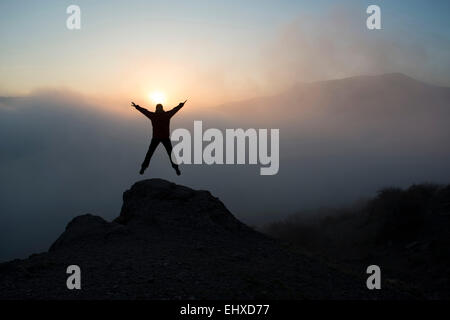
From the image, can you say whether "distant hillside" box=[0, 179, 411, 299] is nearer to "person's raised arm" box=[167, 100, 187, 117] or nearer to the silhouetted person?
the silhouetted person

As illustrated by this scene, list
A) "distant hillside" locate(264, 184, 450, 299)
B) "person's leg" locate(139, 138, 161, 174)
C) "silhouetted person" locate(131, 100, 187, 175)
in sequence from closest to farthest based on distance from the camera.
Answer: "silhouetted person" locate(131, 100, 187, 175)
"person's leg" locate(139, 138, 161, 174)
"distant hillside" locate(264, 184, 450, 299)

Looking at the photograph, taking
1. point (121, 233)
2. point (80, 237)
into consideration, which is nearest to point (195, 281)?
point (121, 233)

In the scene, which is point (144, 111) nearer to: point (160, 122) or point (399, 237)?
point (160, 122)

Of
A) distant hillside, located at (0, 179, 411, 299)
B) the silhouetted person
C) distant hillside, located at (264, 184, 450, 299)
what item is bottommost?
distant hillside, located at (264, 184, 450, 299)

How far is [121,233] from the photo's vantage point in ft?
56.2

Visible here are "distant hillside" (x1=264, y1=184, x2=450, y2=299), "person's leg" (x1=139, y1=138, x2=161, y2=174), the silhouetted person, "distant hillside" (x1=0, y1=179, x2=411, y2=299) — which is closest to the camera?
"distant hillside" (x1=0, y1=179, x2=411, y2=299)

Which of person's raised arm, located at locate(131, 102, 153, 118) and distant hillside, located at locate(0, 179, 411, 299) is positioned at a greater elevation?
person's raised arm, located at locate(131, 102, 153, 118)

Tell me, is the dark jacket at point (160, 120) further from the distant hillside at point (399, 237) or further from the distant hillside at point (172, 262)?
the distant hillside at point (399, 237)

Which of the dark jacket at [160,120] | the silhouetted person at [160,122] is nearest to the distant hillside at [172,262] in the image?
the silhouetted person at [160,122]

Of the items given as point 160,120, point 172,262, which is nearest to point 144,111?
point 160,120

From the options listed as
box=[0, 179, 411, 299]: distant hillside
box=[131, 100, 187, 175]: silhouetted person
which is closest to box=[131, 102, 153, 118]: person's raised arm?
box=[131, 100, 187, 175]: silhouetted person

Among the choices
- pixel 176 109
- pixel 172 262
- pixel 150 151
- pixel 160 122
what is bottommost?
pixel 172 262

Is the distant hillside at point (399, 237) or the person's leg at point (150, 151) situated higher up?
the person's leg at point (150, 151)
